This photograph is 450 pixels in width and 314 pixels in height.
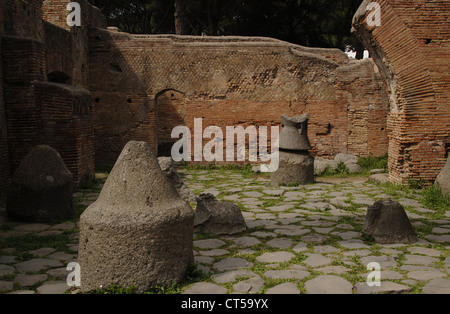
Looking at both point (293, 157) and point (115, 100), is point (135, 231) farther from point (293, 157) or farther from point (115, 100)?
point (115, 100)

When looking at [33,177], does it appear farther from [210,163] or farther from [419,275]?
[210,163]

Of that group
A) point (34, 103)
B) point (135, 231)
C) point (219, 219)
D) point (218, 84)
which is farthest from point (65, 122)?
point (135, 231)

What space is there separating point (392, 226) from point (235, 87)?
316 inches

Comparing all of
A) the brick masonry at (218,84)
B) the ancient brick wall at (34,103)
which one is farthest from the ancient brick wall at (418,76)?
the ancient brick wall at (34,103)

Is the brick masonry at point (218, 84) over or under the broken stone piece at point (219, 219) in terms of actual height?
over

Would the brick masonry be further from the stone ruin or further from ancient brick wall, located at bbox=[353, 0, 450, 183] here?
the stone ruin

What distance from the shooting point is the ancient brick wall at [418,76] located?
8.45 meters

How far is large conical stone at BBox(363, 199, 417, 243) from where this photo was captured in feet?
16.7

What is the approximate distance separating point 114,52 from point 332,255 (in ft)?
31.8

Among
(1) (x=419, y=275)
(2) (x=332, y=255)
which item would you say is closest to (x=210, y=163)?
(2) (x=332, y=255)

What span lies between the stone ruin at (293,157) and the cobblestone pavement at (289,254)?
5.26 ft

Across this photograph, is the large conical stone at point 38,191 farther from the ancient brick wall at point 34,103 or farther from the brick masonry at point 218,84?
the brick masonry at point 218,84

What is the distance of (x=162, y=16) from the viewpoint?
25391 mm

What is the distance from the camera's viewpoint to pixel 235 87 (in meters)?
12.5
